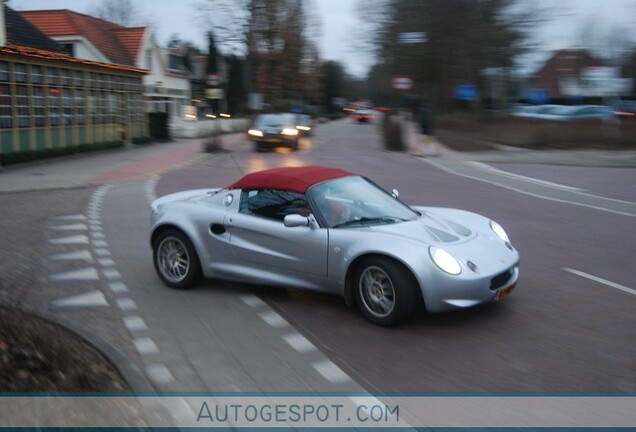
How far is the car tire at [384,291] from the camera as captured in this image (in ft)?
18.3

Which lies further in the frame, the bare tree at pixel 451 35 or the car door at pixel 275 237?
the bare tree at pixel 451 35

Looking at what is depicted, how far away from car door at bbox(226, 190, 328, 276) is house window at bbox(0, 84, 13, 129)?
16.4 m

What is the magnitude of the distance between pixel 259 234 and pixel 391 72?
33.6 meters

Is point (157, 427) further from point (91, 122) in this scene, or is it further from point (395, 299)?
point (91, 122)

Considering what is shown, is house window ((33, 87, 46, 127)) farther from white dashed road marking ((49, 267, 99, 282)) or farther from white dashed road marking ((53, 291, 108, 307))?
white dashed road marking ((53, 291, 108, 307))

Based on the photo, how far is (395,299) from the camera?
5.62 m

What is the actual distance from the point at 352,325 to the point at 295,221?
3.51ft

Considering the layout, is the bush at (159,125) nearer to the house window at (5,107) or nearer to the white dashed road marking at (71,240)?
the house window at (5,107)

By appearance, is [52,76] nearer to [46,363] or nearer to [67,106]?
[67,106]

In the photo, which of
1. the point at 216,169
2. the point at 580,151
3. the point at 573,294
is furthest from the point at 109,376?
the point at 580,151

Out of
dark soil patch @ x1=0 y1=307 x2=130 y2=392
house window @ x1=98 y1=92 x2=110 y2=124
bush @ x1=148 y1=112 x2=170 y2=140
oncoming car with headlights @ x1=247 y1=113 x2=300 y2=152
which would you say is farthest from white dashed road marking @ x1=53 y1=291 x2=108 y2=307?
bush @ x1=148 y1=112 x2=170 y2=140

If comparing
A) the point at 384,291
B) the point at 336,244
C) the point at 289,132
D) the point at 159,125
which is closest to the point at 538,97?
the point at 159,125

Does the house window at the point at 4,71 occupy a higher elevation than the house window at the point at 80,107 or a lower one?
higher

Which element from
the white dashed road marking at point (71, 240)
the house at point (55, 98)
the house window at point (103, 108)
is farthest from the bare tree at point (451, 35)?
the white dashed road marking at point (71, 240)
